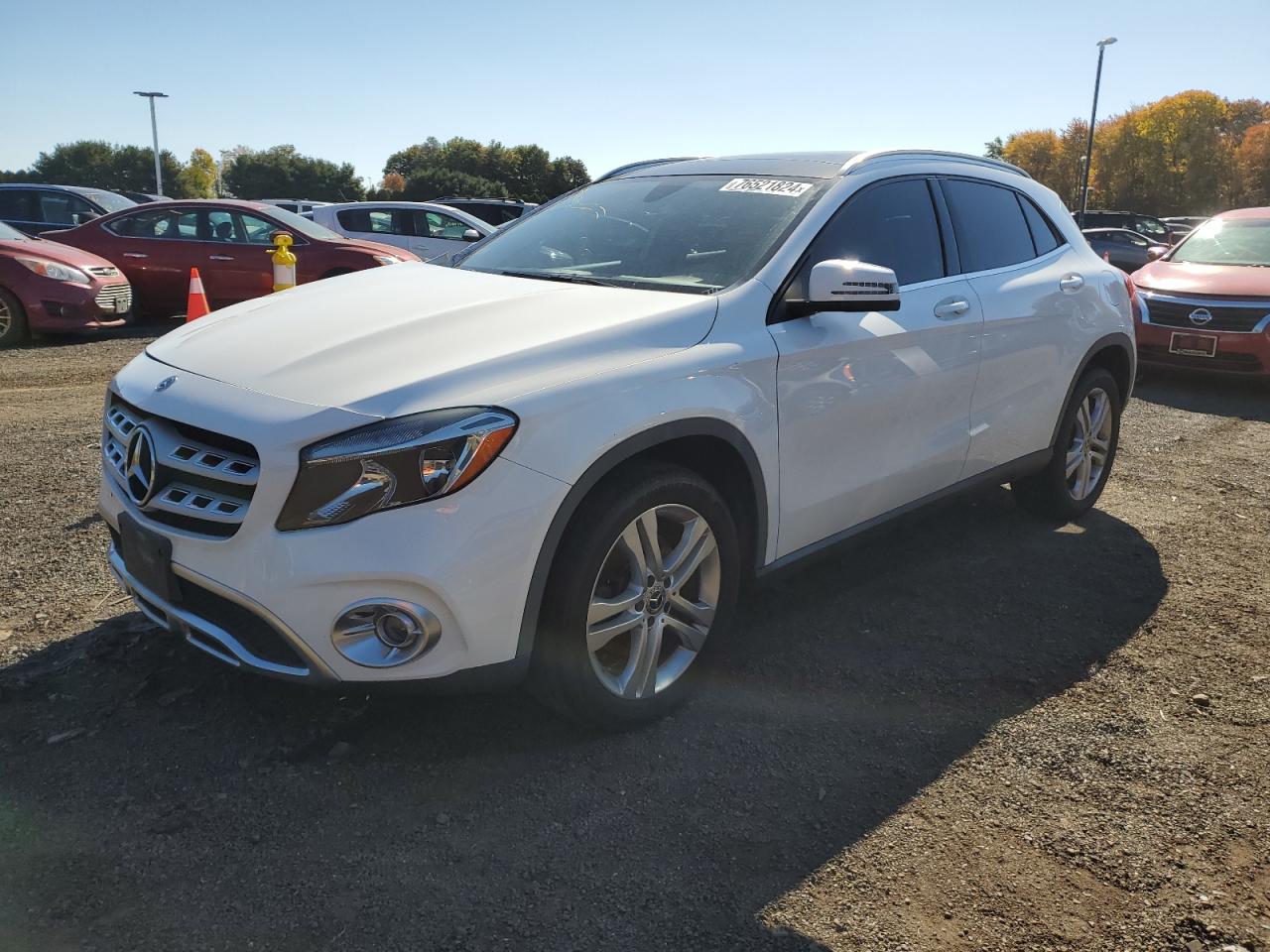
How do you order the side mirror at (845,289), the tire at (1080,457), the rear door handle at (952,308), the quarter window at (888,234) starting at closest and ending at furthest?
the side mirror at (845,289)
the quarter window at (888,234)
the rear door handle at (952,308)
the tire at (1080,457)

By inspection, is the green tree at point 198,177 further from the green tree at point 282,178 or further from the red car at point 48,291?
the red car at point 48,291

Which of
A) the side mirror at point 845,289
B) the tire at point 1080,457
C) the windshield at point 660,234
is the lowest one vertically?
the tire at point 1080,457

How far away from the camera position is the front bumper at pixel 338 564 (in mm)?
2447

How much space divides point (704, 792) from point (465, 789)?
25.8 inches

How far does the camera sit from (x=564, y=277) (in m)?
3.66

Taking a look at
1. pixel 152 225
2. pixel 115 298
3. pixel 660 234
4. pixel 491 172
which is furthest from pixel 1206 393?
pixel 491 172

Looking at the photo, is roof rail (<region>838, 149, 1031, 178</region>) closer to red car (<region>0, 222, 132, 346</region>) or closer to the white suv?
the white suv

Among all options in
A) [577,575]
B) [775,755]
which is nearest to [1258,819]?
[775,755]

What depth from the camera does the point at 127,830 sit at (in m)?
2.56

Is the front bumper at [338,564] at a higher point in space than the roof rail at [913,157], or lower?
lower

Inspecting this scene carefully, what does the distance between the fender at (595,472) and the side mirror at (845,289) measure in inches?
20.6

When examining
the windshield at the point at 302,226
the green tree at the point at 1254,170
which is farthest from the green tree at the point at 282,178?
the windshield at the point at 302,226

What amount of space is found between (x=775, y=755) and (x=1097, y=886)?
903mm

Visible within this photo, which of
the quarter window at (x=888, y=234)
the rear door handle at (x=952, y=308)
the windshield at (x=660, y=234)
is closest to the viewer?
the windshield at (x=660, y=234)
